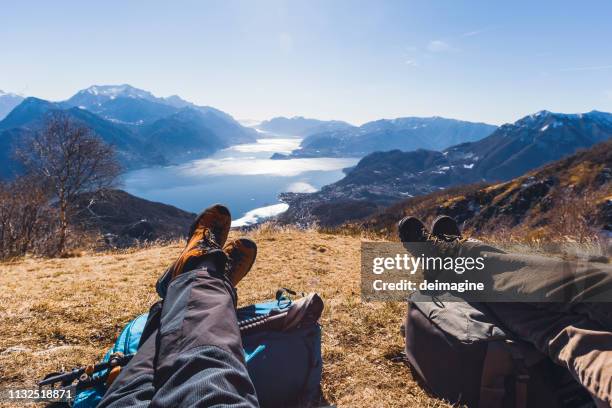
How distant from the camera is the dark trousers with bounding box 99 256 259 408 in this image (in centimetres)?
155

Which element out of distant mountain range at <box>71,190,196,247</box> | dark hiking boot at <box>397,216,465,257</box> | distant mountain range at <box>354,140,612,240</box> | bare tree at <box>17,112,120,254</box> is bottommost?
distant mountain range at <box>71,190,196,247</box>

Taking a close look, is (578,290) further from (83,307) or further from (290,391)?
(83,307)

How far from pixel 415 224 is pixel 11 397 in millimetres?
3974

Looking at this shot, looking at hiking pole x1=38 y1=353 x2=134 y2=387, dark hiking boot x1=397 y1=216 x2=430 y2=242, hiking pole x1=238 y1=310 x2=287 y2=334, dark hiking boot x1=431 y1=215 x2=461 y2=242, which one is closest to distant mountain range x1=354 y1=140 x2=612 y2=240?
dark hiking boot x1=397 y1=216 x2=430 y2=242

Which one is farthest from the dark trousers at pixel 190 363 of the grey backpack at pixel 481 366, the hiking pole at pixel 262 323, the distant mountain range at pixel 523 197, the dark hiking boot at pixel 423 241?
the distant mountain range at pixel 523 197

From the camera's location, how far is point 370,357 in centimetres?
321

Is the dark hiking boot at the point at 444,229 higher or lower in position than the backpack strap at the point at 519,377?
higher

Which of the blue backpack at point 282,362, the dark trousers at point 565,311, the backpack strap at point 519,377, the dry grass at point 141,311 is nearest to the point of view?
the dark trousers at point 565,311

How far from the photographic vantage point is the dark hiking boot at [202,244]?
113 inches

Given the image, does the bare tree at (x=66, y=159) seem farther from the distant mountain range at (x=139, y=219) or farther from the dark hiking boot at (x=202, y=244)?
the distant mountain range at (x=139, y=219)

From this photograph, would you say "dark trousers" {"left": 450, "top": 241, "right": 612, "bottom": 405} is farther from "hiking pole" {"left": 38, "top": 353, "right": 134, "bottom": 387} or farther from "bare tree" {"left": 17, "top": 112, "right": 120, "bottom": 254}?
"bare tree" {"left": 17, "top": 112, "right": 120, "bottom": 254}

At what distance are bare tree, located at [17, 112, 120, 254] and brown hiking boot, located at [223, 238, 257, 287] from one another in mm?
13540

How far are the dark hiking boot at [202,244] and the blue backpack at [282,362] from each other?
19.7 inches

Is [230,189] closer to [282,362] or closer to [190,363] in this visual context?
[282,362]
